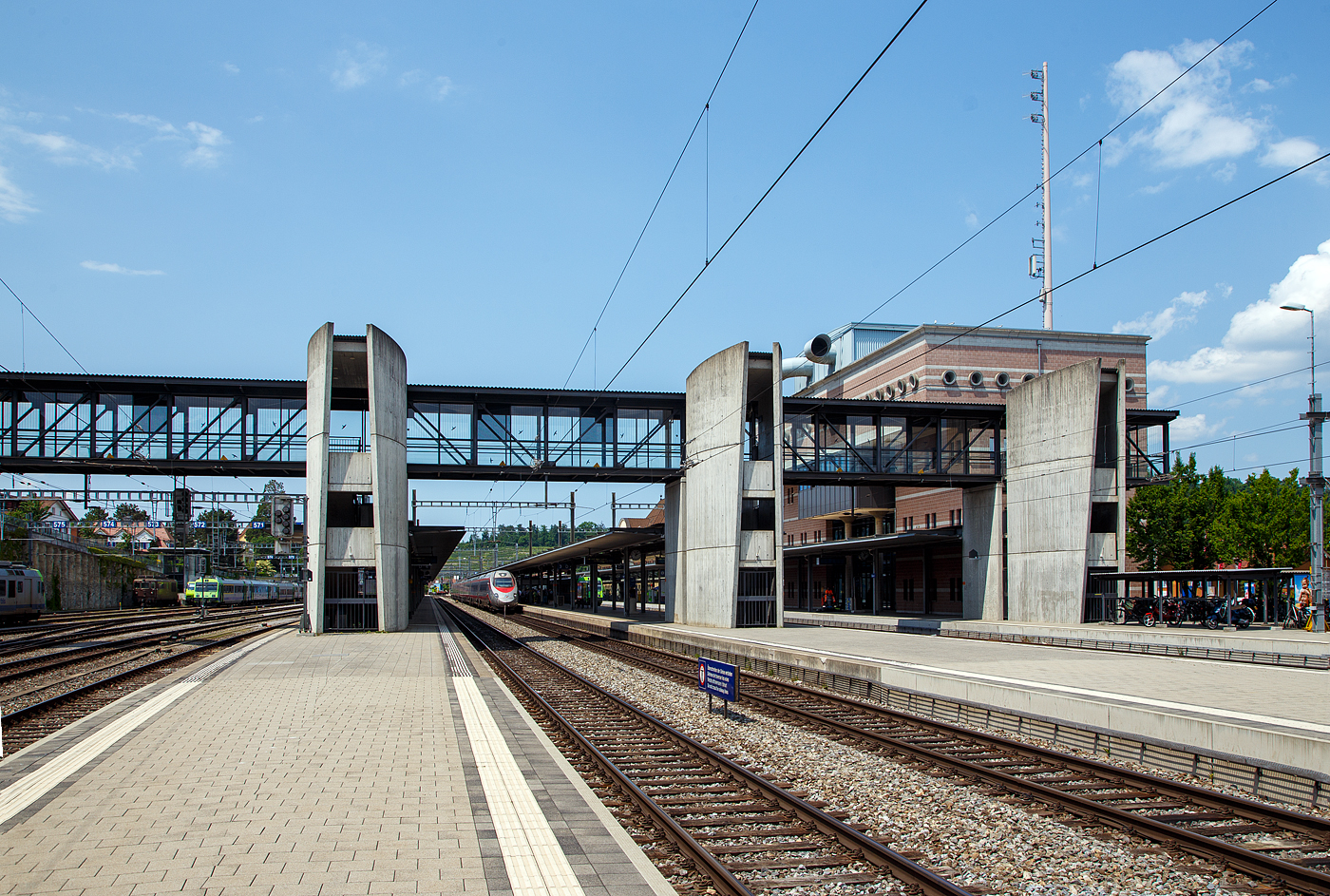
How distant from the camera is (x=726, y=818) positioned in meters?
8.73

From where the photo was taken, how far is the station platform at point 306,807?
628 cm

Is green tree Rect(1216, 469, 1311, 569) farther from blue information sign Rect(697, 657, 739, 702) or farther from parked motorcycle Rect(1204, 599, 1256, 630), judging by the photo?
blue information sign Rect(697, 657, 739, 702)

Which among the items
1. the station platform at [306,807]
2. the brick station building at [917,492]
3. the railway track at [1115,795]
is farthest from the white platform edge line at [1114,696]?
the brick station building at [917,492]

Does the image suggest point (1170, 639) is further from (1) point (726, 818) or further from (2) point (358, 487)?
(2) point (358, 487)

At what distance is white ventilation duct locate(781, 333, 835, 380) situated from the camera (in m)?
71.6

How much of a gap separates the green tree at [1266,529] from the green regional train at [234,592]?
58.7 metres


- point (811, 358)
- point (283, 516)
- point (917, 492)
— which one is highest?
point (811, 358)

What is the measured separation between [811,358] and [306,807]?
220ft

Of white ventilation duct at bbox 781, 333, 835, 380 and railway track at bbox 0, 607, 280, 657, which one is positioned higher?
white ventilation duct at bbox 781, 333, 835, 380

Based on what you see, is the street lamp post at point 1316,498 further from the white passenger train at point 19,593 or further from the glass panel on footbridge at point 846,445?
the white passenger train at point 19,593

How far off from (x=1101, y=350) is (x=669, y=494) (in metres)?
35.6

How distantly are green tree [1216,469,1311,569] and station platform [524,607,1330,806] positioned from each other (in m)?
28.2

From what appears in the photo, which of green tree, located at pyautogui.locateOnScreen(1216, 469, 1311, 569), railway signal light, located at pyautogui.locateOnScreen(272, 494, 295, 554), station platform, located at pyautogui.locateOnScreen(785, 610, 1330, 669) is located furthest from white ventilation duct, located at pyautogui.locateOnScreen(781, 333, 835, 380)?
railway signal light, located at pyautogui.locateOnScreen(272, 494, 295, 554)

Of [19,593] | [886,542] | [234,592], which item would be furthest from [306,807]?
[234,592]
